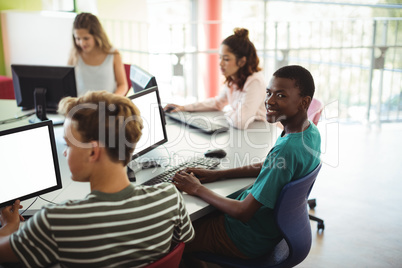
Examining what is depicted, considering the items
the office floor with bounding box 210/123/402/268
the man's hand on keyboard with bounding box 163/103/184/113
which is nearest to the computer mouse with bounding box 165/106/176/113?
the man's hand on keyboard with bounding box 163/103/184/113

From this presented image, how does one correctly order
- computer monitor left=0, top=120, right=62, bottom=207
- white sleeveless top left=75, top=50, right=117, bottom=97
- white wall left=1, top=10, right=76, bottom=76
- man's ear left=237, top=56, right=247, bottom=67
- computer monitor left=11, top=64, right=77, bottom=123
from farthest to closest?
white wall left=1, top=10, right=76, bottom=76 < white sleeveless top left=75, top=50, right=117, bottom=97 < man's ear left=237, top=56, right=247, bottom=67 < computer monitor left=11, top=64, right=77, bottom=123 < computer monitor left=0, top=120, right=62, bottom=207

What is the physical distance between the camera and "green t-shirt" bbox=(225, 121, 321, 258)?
63.0 inches

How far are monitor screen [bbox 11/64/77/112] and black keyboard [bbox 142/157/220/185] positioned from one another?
3.21ft

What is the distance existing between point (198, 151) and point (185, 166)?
26cm

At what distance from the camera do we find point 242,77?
111 inches

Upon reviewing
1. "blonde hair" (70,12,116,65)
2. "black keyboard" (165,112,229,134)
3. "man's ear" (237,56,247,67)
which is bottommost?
"black keyboard" (165,112,229,134)

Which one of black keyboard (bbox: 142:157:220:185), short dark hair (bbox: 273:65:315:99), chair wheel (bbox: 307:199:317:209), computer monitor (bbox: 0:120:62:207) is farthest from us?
chair wheel (bbox: 307:199:317:209)

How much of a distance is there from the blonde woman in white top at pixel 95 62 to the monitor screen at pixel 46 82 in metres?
0.60

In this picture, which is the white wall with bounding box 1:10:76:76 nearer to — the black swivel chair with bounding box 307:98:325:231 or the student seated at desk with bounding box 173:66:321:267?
the black swivel chair with bounding box 307:98:325:231

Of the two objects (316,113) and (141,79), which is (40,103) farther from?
(316,113)

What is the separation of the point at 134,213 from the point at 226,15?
730 centimetres

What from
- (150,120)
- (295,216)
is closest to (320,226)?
(295,216)

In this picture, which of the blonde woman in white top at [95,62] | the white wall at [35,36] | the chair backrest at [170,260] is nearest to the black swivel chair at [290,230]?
the chair backrest at [170,260]

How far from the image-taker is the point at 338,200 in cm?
324
